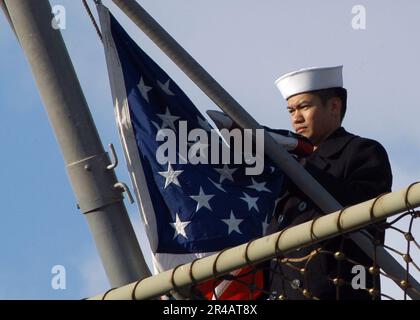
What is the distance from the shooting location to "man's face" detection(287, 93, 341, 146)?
9609 millimetres

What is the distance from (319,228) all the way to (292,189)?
62.3 inches

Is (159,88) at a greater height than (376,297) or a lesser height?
greater

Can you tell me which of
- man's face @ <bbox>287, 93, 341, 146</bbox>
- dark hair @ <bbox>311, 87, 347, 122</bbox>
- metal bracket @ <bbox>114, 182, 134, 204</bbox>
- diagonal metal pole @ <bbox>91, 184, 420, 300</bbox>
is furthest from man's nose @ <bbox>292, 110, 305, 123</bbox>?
diagonal metal pole @ <bbox>91, 184, 420, 300</bbox>

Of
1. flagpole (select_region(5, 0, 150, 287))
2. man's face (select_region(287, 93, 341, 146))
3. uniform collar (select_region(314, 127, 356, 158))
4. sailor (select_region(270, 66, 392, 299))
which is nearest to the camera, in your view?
sailor (select_region(270, 66, 392, 299))

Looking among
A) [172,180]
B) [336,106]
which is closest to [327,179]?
[336,106]

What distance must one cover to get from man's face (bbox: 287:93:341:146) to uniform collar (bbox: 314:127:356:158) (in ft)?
0.17

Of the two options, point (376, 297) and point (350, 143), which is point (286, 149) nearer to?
point (350, 143)

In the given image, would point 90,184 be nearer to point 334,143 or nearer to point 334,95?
point 334,143

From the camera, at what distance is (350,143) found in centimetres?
944

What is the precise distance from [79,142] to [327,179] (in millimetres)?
1073

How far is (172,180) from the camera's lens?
31.2 ft

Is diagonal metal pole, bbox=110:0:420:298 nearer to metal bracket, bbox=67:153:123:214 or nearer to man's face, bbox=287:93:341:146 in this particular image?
man's face, bbox=287:93:341:146

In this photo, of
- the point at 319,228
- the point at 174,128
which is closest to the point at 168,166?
the point at 174,128
